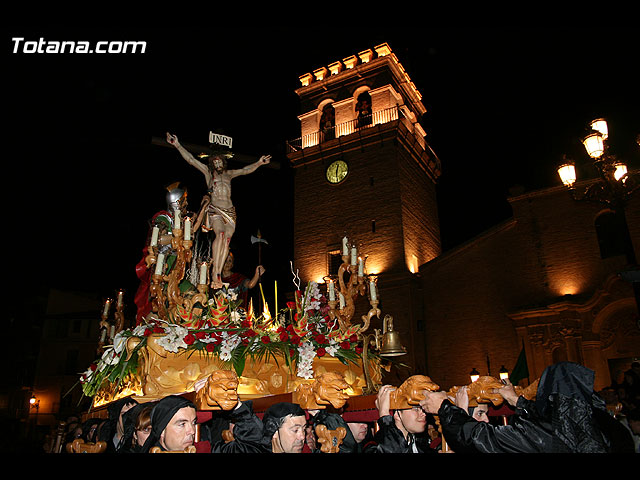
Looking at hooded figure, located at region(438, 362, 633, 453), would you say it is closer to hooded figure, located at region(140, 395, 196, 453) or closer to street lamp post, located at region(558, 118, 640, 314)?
hooded figure, located at region(140, 395, 196, 453)

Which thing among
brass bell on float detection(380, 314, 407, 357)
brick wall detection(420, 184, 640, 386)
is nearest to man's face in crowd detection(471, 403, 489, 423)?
brass bell on float detection(380, 314, 407, 357)

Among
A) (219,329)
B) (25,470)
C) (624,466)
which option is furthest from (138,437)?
(624,466)

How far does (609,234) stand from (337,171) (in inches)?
495

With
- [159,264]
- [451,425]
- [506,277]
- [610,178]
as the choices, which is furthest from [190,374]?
[506,277]

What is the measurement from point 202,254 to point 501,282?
16906 mm

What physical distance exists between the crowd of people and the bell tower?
61.2ft

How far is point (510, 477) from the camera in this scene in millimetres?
1400

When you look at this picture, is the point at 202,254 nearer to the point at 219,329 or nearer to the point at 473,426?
the point at 219,329

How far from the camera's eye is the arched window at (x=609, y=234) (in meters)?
20.5

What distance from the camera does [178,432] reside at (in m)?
2.83

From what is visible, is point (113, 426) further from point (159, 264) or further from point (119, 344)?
point (159, 264)

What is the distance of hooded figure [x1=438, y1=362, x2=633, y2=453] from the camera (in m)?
2.70

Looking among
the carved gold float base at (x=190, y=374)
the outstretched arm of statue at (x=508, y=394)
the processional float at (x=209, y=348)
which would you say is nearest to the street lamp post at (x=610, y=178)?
the processional float at (x=209, y=348)

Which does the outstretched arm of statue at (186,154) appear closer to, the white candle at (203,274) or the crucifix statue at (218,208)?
the crucifix statue at (218,208)
